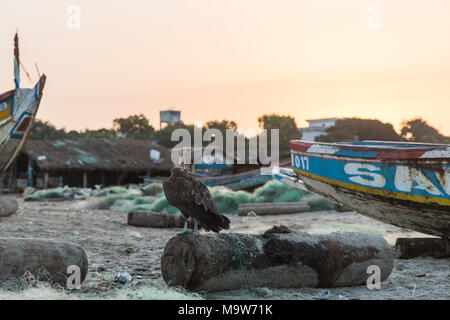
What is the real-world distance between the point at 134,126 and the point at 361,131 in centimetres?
2601

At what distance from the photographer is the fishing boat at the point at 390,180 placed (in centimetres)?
622

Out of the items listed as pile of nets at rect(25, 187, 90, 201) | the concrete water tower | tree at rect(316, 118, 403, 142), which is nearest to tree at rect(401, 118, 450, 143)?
tree at rect(316, 118, 403, 142)

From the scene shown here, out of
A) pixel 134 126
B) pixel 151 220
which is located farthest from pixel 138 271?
pixel 134 126

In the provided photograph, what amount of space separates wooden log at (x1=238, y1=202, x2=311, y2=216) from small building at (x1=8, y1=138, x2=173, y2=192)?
674 inches

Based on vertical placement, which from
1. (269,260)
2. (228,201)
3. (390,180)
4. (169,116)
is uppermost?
(169,116)

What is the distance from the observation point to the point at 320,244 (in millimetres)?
5309

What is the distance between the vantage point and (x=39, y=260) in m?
4.91

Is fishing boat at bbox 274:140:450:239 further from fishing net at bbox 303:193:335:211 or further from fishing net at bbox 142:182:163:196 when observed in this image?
fishing net at bbox 142:182:163:196

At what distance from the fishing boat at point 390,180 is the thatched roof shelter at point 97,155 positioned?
23.7 metres

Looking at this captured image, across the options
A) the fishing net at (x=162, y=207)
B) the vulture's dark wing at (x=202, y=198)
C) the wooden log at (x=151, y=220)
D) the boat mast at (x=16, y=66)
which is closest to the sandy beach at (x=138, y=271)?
the wooden log at (x=151, y=220)

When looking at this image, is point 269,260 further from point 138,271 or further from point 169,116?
point 169,116

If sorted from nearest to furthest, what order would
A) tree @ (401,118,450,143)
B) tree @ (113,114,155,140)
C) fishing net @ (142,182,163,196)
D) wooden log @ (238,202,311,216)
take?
1. wooden log @ (238,202,311,216)
2. fishing net @ (142,182,163,196)
3. tree @ (401,118,450,143)
4. tree @ (113,114,155,140)

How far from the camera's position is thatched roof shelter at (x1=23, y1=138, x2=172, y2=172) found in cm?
2917
